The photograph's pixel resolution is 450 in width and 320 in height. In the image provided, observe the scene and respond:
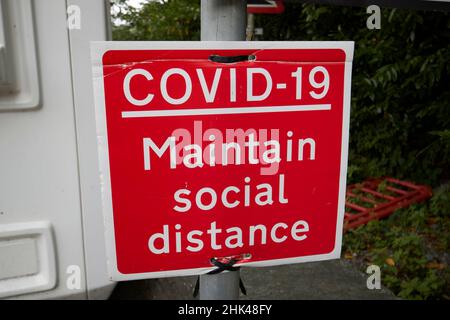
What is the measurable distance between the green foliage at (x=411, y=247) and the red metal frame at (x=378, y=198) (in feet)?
0.26

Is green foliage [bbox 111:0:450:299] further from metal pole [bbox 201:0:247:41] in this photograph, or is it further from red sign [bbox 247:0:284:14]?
metal pole [bbox 201:0:247:41]

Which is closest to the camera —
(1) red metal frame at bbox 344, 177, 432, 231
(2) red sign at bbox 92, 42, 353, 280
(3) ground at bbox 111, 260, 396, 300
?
(2) red sign at bbox 92, 42, 353, 280

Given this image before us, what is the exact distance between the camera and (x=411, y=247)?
12.6 feet

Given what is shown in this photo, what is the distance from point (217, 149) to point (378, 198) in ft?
13.3

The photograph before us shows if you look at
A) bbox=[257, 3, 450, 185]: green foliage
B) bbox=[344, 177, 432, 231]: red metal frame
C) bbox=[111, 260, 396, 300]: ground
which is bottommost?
bbox=[111, 260, 396, 300]: ground

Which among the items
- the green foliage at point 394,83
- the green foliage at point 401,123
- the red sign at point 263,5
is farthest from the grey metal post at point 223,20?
the green foliage at point 394,83

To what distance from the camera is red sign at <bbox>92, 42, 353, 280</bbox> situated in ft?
3.76

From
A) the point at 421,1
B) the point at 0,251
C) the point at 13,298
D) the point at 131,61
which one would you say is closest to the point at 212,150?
the point at 131,61

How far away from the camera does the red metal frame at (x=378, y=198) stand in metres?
4.46

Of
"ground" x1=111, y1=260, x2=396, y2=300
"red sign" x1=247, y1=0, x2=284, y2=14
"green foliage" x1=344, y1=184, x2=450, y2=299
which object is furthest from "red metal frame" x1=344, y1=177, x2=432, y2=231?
"red sign" x1=247, y1=0, x2=284, y2=14

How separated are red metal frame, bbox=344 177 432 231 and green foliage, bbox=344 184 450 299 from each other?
3.1 inches

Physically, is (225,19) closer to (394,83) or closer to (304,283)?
(304,283)

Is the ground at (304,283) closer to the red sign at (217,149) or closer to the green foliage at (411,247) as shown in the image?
the green foliage at (411,247)

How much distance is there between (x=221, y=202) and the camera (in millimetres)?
1239
